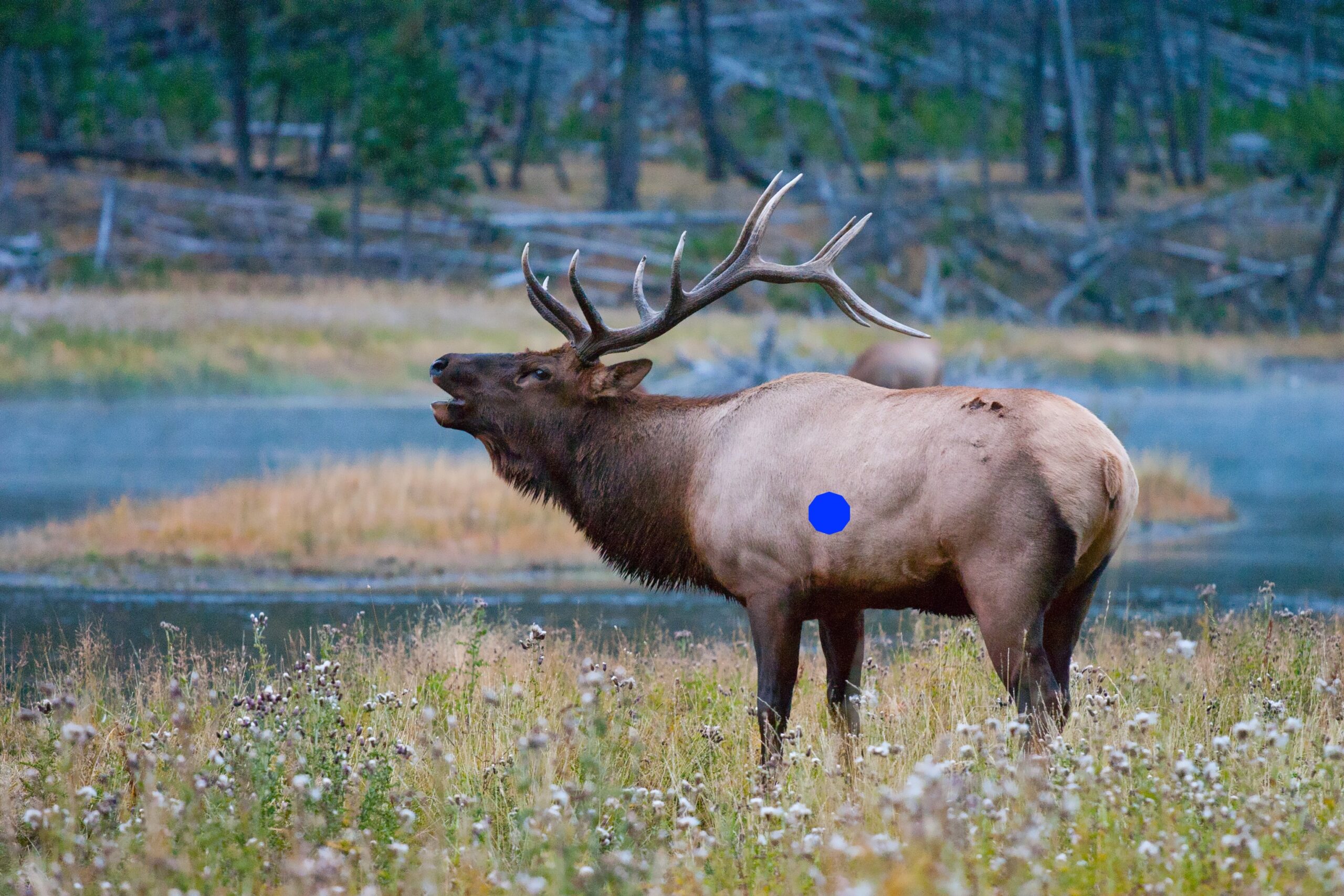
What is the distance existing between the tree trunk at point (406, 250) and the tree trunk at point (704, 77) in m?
9.22

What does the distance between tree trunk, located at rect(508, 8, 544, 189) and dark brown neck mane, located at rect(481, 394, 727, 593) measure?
101ft

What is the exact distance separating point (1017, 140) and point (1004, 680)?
3581 centimetres

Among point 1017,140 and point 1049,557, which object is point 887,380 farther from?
point 1017,140

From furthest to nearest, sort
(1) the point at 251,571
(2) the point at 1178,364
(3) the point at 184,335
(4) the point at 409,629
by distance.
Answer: (2) the point at 1178,364, (3) the point at 184,335, (1) the point at 251,571, (4) the point at 409,629

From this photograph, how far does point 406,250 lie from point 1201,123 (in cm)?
2083

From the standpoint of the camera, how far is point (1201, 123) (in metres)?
37.8

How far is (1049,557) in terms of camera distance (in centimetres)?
475

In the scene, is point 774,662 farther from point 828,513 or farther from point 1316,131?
point 1316,131

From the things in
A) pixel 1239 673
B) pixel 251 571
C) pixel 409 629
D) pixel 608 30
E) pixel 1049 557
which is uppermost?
pixel 608 30

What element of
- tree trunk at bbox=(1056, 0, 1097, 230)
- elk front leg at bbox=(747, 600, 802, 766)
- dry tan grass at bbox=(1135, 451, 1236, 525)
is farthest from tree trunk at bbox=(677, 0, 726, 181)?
elk front leg at bbox=(747, 600, 802, 766)

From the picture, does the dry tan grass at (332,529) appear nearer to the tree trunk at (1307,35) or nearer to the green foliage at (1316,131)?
the green foliage at (1316,131)

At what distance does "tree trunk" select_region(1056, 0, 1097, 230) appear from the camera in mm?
35094

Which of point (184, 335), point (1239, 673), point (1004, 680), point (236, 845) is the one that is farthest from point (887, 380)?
point (184, 335)

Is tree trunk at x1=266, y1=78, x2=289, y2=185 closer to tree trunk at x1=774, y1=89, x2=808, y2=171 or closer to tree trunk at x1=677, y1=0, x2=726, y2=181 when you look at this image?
tree trunk at x1=677, y1=0, x2=726, y2=181
